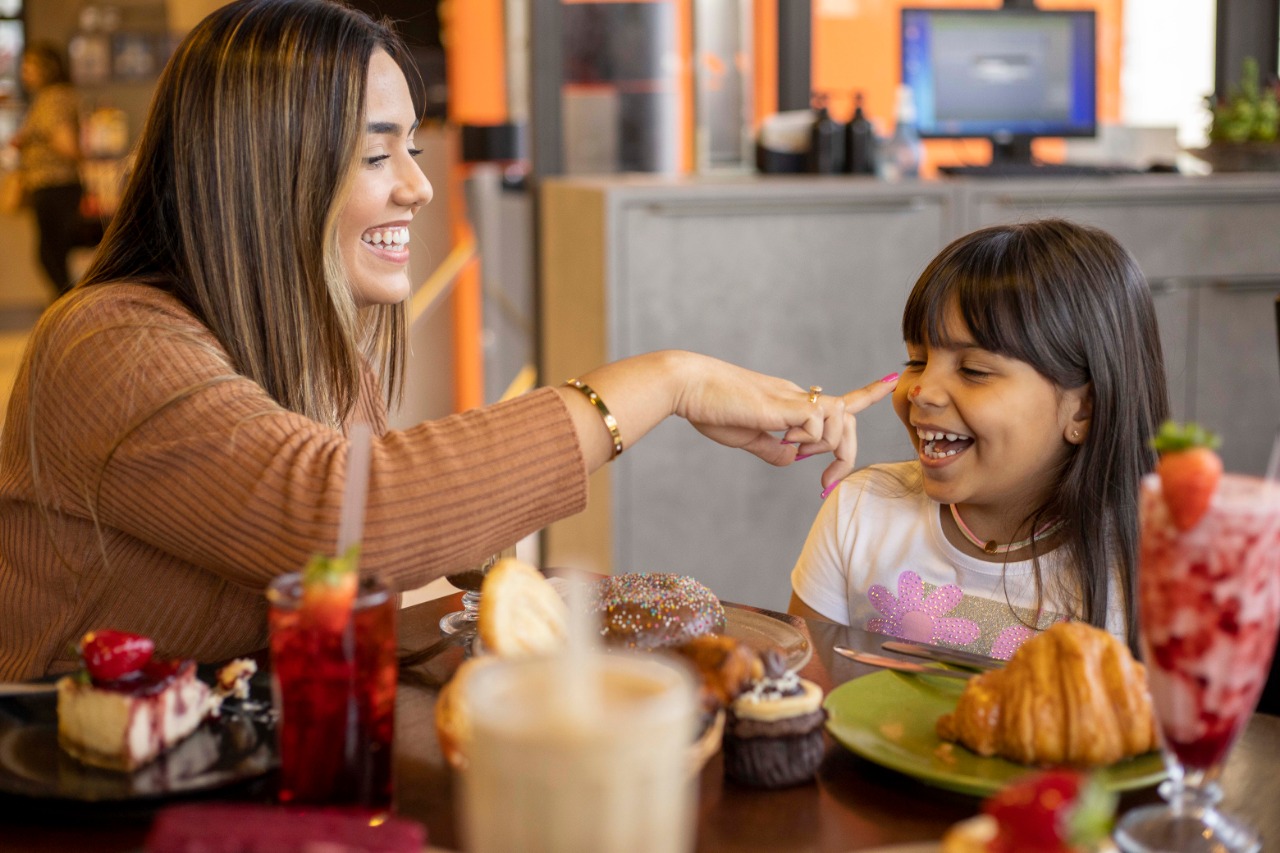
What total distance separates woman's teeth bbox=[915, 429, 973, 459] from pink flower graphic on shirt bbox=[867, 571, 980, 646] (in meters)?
0.15

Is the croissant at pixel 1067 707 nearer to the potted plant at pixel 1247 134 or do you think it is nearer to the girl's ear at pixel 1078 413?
A: the girl's ear at pixel 1078 413

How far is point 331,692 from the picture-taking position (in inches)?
29.6

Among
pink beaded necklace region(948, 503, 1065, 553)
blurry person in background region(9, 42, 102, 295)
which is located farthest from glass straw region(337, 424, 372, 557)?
blurry person in background region(9, 42, 102, 295)

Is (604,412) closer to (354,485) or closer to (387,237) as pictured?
(354,485)

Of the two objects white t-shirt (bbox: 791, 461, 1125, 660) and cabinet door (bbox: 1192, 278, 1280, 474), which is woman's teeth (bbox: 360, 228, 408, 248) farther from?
cabinet door (bbox: 1192, 278, 1280, 474)

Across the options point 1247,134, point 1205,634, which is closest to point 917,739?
point 1205,634

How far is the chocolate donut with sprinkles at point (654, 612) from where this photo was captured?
3.51ft

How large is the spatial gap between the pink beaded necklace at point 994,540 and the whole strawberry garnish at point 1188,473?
2.73 ft

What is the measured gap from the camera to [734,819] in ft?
2.68

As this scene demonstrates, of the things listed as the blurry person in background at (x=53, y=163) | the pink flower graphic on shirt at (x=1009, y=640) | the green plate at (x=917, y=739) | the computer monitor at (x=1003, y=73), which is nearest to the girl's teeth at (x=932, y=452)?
the pink flower graphic on shirt at (x=1009, y=640)

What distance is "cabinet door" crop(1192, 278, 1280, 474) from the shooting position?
11.6ft

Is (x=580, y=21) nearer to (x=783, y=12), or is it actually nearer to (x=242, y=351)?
(x=783, y=12)

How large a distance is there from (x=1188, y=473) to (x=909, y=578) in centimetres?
Result: 88

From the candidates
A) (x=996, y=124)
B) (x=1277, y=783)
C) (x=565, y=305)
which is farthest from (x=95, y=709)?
(x=996, y=124)
